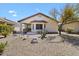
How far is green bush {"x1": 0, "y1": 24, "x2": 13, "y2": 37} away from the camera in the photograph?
8.86 metres

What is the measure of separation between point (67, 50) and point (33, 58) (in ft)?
4.24

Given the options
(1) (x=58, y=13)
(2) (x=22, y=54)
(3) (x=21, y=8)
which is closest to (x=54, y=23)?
(1) (x=58, y=13)

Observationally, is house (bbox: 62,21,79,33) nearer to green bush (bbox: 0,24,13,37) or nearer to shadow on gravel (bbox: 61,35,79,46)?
shadow on gravel (bbox: 61,35,79,46)

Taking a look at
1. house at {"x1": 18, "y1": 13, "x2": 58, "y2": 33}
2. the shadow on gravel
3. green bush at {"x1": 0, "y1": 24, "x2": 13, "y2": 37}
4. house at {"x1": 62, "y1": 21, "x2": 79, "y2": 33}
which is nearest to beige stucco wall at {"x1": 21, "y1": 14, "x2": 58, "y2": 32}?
house at {"x1": 18, "y1": 13, "x2": 58, "y2": 33}

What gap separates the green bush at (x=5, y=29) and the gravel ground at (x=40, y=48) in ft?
1.66

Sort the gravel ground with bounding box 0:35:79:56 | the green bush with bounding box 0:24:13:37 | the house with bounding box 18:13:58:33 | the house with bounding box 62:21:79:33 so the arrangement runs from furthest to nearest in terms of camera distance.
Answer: the house with bounding box 18:13:58:33
the green bush with bounding box 0:24:13:37
the house with bounding box 62:21:79:33
the gravel ground with bounding box 0:35:79:56

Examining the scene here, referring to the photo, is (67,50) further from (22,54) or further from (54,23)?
(54,23)

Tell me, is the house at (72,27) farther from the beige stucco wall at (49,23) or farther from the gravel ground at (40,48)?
the beige stucco wall at (49,23)

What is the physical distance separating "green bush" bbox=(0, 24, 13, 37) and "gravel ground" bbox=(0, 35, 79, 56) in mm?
507

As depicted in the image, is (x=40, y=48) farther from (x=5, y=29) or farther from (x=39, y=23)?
(x=39, y=23)

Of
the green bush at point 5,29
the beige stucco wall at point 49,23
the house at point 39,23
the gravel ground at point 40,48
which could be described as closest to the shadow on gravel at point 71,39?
the gravel ground at point 40,48

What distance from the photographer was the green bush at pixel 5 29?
886 cm

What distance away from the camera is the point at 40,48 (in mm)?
7422

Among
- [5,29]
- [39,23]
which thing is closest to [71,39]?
[5,29]
